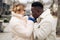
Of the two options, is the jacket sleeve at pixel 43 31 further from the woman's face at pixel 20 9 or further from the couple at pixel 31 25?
the woman's face at pixel 20 9

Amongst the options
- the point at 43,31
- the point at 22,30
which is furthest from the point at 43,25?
the point at 22,30

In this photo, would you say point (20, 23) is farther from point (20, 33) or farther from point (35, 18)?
point (35, 18)

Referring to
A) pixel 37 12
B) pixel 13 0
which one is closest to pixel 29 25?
pixel 37 12

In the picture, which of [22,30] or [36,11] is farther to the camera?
[36,11]

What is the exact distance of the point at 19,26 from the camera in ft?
4.31

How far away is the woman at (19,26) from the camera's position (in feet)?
4.32

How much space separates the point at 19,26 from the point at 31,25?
10 cm

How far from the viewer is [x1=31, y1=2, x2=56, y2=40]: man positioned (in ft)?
4.46

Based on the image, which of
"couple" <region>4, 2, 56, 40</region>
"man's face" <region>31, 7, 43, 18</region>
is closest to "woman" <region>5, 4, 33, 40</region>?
"couple" <region>4, 2, 56, 40</region>

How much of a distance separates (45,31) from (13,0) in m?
0.58

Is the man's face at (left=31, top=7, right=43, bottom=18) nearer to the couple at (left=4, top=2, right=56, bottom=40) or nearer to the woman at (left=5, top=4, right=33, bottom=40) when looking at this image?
the couple at (left=4, top=2, right=56, bottom=40)

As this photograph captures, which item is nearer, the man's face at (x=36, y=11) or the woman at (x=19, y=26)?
the woman at (x=19, y=26)

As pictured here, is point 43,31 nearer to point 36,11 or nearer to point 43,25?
point 43,25

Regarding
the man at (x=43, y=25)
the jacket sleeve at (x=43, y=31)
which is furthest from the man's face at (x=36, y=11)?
the jacket sleeve at (x=43, y=31)
